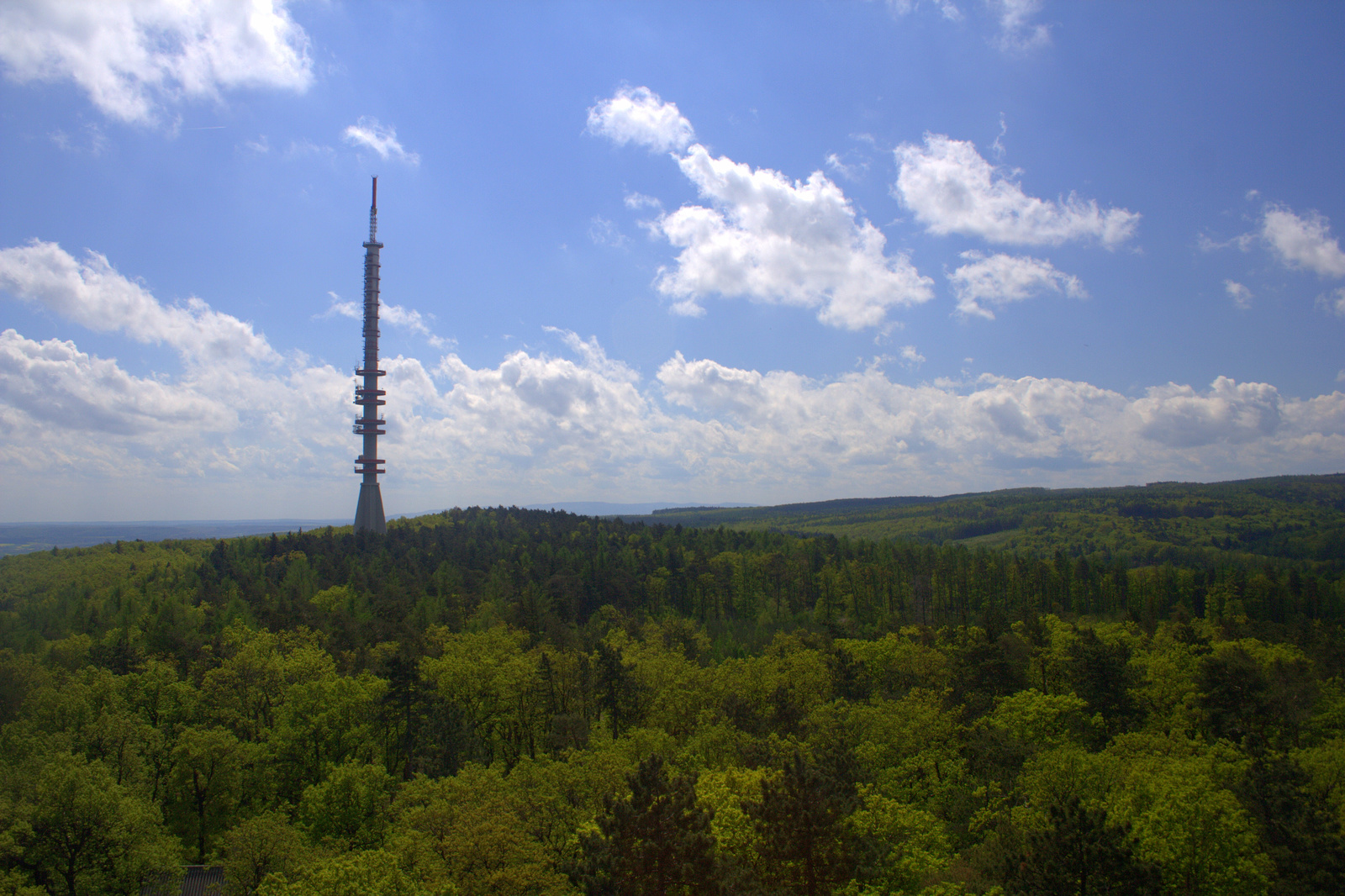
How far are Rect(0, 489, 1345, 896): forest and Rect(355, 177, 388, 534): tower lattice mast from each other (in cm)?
3874

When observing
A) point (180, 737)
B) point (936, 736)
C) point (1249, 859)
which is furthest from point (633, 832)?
point (180, 737)

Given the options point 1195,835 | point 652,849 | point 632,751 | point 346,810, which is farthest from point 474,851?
point 1195,835

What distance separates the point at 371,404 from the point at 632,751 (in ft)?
331

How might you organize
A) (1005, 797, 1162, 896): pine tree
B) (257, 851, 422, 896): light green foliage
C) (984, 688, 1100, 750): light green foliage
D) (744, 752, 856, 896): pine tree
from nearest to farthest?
(1005, 797, 1162, 896): pine tree
(257, 851, 422, 896): light green foliage
(744, 752, 856, 896): pine tree
(984, 688, 1100, 750): light green foliage

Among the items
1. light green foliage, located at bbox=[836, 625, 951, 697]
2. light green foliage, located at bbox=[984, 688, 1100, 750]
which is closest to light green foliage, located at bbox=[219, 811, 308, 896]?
light green foliage, located at bbox=[984, 688, 1100, 750]

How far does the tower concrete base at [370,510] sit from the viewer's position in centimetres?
11503

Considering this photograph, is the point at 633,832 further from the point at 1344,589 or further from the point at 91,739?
the point at 1344,589

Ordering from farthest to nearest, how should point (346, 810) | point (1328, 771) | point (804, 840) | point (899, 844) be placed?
1. point (346, 810)
2. point (1328, 771)
3. point (899, 844)
4. point (804, 840)

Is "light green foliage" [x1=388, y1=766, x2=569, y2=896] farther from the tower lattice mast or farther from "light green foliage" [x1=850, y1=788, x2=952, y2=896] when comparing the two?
the tower lattice mast

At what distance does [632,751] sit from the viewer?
31.2m

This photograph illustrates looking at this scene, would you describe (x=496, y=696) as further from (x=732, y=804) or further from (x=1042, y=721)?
(x=1042, y=721)

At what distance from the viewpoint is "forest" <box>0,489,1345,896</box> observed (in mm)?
18688

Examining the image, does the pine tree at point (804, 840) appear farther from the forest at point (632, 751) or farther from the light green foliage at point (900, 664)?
the light green foliage at point (900, 664)

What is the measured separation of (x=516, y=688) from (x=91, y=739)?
19391 millimetres
